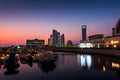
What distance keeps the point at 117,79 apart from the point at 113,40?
115m

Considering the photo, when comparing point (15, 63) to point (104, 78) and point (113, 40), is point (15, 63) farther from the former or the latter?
point (113, 40)

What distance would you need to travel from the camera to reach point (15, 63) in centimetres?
6775

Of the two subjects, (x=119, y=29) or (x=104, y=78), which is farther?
(x=119, y=29)

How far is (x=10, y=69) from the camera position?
6353cm

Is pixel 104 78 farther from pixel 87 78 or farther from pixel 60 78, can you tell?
pixel 60 78

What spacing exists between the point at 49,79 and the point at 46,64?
25637 millimetres

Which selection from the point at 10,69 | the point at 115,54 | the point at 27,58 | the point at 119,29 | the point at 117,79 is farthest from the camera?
the point at 119,29

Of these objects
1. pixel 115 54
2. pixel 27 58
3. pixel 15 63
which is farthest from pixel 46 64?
pixel 115 54

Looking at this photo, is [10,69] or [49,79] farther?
[10,69]

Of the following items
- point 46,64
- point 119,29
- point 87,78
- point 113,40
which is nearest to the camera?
point 87,78

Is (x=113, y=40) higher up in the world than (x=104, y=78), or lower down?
higher up

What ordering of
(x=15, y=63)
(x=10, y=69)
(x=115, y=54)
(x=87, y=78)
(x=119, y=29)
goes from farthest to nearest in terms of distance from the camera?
(x=119, y=29)
(x=115, y=54)
(x=15, y=63)
(x=10, y=69)
(x=87, y=78)

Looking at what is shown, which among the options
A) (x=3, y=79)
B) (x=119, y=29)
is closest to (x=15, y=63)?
(x=3, y=79)

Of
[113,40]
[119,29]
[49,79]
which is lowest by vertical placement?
[49,79]
